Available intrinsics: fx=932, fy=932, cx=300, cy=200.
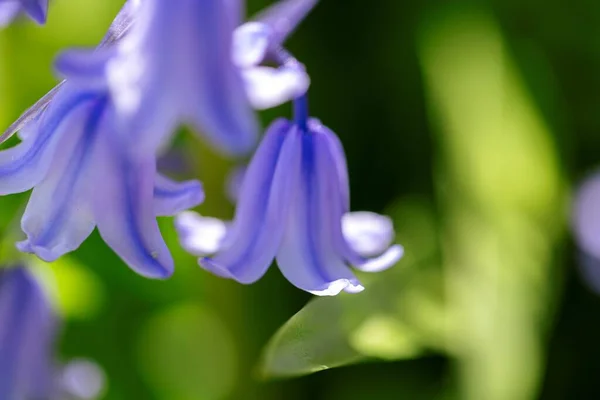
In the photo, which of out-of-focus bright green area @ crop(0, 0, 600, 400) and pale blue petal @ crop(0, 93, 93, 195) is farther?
out-of-focus bright green area @ crop(0, 0, 600, 400)

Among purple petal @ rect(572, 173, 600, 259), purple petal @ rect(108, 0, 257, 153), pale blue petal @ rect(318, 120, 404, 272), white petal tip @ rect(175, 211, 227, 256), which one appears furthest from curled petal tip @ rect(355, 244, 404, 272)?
purple petal @ rect(572, 173, 600, 259)

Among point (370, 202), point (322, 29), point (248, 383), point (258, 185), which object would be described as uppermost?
point (258, 185)

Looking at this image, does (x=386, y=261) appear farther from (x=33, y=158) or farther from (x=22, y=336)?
(x=22, y=336)

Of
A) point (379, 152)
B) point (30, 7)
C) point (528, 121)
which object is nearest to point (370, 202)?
point (379, 152)

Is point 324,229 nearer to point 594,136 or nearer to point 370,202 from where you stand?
point 370,202

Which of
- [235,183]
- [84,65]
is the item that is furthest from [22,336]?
[84,65]

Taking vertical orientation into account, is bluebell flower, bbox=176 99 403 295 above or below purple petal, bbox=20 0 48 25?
below

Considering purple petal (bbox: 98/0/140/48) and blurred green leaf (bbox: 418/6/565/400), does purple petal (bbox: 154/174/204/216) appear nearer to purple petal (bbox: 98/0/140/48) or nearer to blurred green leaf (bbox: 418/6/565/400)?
purple petal (bbox: 98/0/140/48)

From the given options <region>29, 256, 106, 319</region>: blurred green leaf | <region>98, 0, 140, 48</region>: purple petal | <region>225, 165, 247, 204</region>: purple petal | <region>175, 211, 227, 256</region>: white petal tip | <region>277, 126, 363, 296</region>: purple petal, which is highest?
<region>98, 0, 140, 48</region>: purple petal
